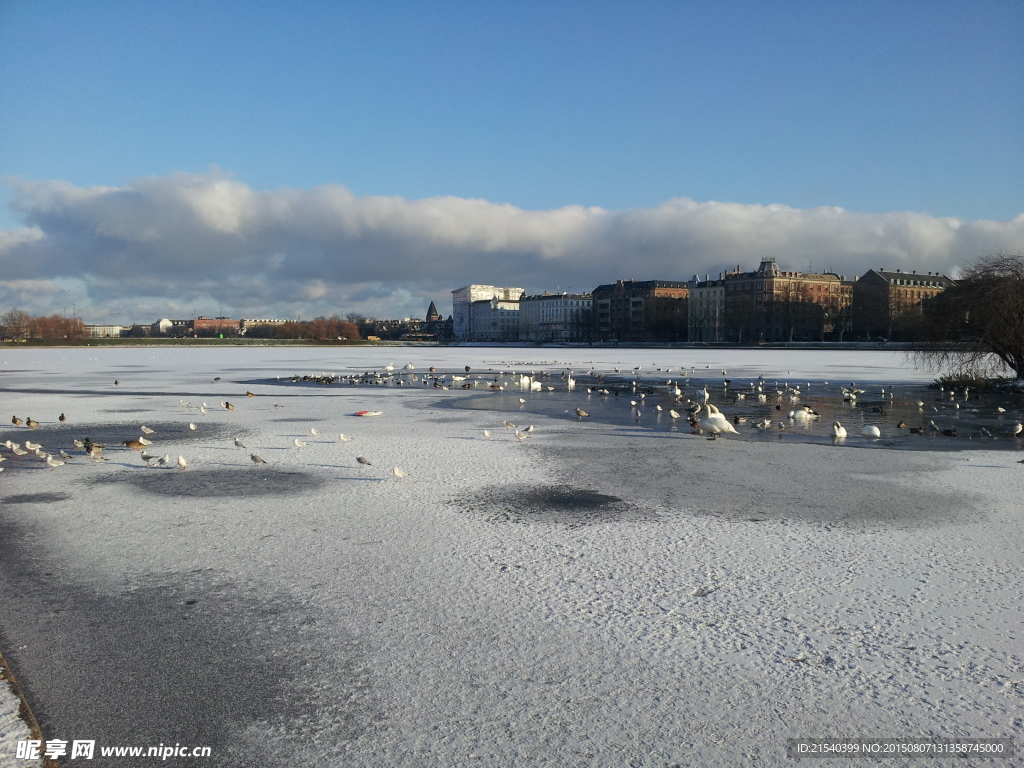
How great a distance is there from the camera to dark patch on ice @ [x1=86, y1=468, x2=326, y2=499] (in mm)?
8742

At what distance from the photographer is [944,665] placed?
4.21 meters

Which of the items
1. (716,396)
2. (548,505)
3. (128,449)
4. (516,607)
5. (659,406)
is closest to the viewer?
(516,607)

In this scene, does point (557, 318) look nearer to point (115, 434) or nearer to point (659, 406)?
point (659, 406)

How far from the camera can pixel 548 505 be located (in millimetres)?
8086

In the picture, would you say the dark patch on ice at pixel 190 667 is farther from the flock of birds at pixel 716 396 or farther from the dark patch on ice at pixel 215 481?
the flock of birds at pixel 716 396

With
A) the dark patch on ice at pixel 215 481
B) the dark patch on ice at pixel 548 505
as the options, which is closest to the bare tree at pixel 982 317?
the dark patch on ice at pixel 548 505

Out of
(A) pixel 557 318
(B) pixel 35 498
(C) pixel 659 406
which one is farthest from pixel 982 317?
(A) pixel 557 318

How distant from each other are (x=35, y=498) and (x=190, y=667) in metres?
5.49

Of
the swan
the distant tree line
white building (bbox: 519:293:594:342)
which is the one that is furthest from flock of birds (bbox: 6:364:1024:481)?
white building (bbox: 519:293:594:342)

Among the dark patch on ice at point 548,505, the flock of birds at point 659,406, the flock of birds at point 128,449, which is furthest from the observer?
the flock of birds at point 659,406

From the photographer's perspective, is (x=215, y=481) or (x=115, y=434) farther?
(x=115, y=434)

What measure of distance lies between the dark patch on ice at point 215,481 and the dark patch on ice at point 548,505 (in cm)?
A: 218

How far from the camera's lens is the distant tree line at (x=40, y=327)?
364 feet

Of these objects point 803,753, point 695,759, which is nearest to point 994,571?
point 803,753
